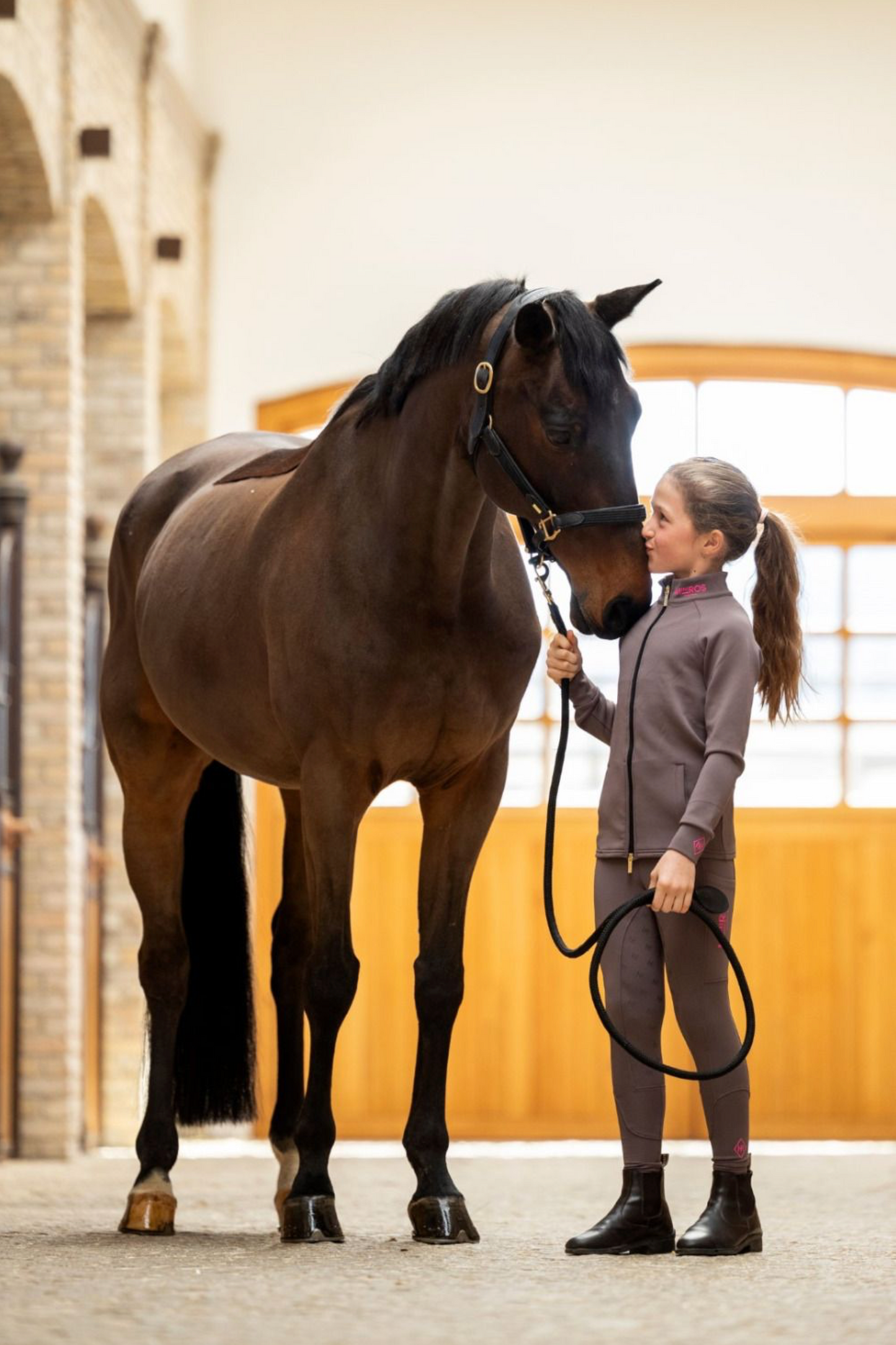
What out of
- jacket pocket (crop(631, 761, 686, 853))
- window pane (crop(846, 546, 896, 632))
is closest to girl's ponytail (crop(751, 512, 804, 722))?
jacket pocket (crop(631, 761, 686, 853))

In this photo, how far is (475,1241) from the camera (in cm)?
351

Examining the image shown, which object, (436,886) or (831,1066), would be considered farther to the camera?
(831,1066)

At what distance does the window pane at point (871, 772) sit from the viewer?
30.5 feet

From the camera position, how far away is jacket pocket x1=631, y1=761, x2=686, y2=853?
326 cm

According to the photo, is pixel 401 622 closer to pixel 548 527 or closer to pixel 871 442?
pixel 548 527

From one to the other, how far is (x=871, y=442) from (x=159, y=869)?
5.86 metres

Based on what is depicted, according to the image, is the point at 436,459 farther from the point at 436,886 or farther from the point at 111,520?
the point at 111,520

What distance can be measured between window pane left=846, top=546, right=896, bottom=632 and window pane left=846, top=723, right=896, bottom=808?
0.52m

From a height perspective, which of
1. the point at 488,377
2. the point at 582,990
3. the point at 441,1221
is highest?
the point at 488,377

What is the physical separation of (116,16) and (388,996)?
4.34 metres

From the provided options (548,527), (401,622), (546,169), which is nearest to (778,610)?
(548,527)

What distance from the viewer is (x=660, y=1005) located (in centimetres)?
330

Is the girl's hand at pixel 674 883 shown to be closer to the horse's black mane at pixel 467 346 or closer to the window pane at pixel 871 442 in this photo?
the horse's black mane at pixel 467 346

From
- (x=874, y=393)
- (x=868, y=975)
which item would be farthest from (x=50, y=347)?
(x=868, y=975)
